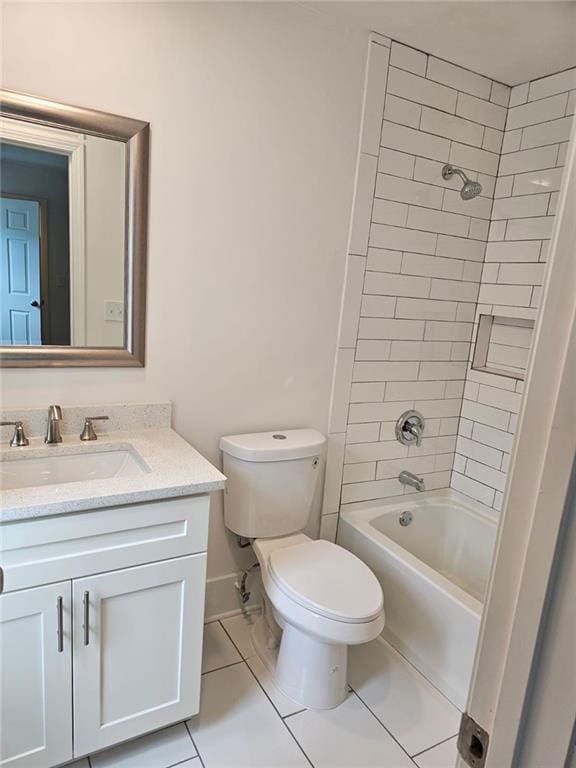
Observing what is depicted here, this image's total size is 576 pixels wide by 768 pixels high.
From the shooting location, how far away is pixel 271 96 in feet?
5.98

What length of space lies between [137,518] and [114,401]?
560mm

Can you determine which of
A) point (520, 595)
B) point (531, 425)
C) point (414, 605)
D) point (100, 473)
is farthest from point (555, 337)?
point (414, 605)

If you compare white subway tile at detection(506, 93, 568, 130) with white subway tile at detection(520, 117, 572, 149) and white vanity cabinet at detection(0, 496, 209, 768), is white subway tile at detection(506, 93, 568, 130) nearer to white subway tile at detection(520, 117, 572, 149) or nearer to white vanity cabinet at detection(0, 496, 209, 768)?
white subway tile at detection(520, 117, 572, 149)

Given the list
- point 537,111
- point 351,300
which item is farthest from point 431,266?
point 537,111

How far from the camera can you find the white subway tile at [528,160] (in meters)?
2.17

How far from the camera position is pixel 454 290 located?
2402mm

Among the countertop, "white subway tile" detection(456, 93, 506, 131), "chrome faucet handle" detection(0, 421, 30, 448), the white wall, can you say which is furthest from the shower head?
"chrome faucet handle" detection(0, 421, 30, 448)

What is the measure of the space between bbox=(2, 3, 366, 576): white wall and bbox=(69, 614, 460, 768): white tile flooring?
1.56 feet

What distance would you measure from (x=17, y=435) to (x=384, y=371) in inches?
59.1

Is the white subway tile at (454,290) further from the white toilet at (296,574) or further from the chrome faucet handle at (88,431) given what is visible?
the chrome faucet handle at (88,431)

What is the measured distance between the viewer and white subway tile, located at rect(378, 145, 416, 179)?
6.79 feet

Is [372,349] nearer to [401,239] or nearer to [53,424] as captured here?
[401,239]

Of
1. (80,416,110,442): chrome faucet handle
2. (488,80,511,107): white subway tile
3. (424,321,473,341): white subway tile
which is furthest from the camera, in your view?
(424,321,473,341): white subway tile

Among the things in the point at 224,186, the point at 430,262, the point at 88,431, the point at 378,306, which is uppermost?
the point at 224,186
